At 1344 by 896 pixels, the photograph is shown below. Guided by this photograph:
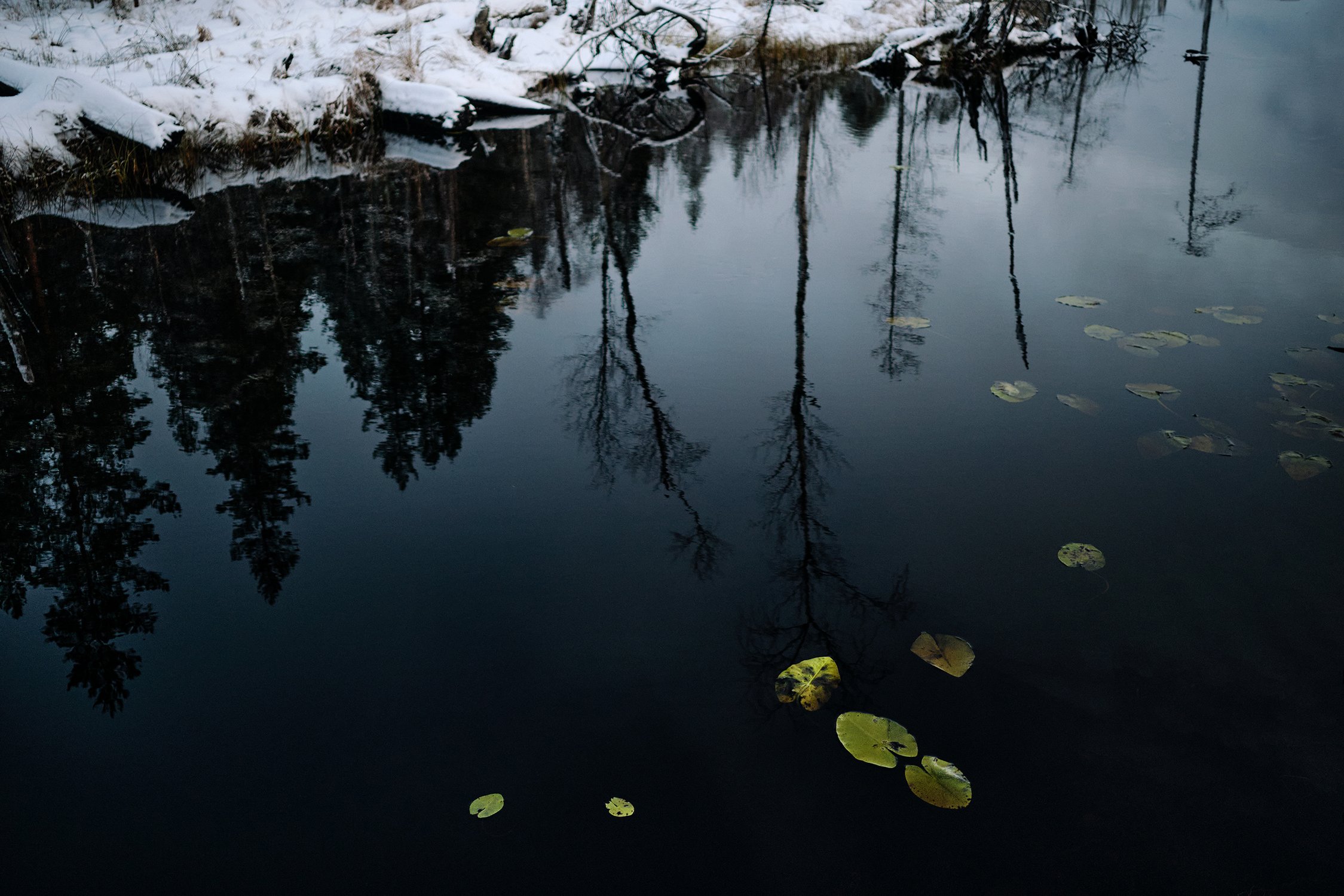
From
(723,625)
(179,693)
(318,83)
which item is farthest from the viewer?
(318,83)

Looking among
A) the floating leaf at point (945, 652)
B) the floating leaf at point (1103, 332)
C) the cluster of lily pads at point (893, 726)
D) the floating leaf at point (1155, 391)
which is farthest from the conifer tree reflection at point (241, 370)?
the floating leaf at point (1103, 332)

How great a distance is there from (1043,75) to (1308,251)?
12.6 meters

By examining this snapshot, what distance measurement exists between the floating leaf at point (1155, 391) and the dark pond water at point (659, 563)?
0.29ft

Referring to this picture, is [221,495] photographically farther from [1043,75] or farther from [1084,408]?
[1043,75]

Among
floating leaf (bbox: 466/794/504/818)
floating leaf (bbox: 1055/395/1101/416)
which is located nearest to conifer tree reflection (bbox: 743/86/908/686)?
floating leaf (bbox: 466/794/504/818)

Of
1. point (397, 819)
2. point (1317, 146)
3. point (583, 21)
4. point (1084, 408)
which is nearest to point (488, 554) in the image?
point (397, 819)

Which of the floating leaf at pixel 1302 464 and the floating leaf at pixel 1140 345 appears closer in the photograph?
the floating leaf at pixel 1302 464

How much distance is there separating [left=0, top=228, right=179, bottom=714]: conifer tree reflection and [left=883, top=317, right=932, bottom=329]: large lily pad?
508 centimetres

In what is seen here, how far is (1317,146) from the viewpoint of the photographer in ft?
38.8

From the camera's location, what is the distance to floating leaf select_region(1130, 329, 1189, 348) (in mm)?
6387

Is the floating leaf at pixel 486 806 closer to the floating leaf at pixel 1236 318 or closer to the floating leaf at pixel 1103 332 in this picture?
the floating leaf at pixel 1103 332

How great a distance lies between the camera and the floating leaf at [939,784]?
10.1ft

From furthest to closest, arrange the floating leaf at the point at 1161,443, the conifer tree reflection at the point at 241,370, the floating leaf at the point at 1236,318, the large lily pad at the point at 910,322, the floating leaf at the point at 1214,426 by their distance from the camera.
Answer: the large lily pad at the point at 910,322 < the floating leaf at the point at 1236,318 < the floating leaf at the point at 1214,426 < the floating leaf at the point at 1161,443 < the conifer tree reflection at the point at 241,370

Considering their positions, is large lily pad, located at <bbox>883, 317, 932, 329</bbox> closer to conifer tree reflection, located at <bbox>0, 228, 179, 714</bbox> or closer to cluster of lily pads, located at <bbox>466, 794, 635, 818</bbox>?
cluster of lily pads, located at <bbox>466, 794, 635, 818</bbox>
